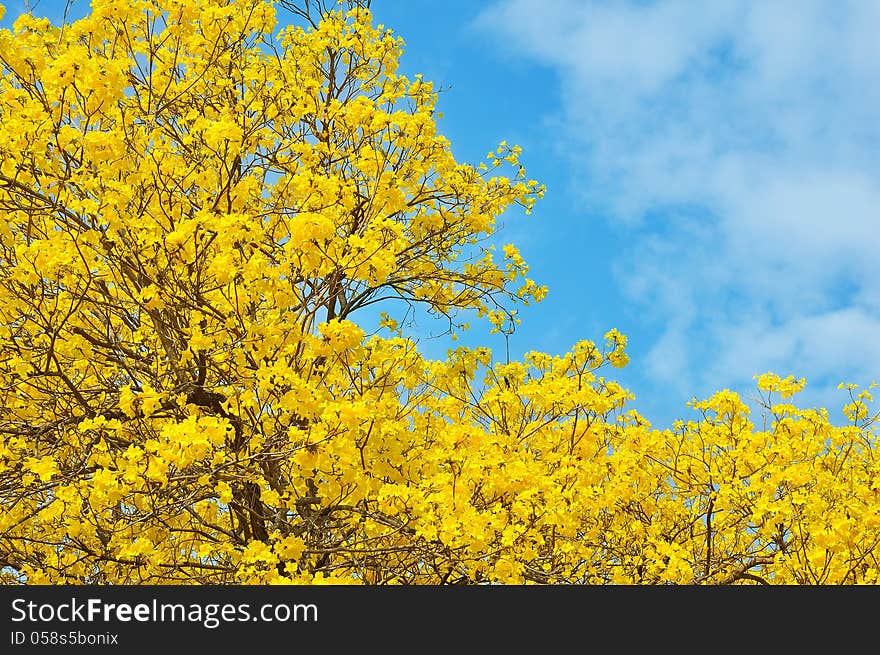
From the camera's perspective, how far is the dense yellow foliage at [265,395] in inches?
197

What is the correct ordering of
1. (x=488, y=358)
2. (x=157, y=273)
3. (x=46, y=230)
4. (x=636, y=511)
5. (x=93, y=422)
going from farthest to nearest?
(x=636, y=511), (x=488, y=358), (x=46, y=230), (x=157, y=273), (x=93, y=422)

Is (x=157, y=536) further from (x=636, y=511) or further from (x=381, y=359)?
(x=636, y=511)

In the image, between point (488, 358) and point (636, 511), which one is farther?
point (636, 511)

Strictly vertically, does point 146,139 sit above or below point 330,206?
above

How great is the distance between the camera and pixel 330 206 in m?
5.57

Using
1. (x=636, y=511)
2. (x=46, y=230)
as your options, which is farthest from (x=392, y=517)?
(x=46, y=230)

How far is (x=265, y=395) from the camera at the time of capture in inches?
210

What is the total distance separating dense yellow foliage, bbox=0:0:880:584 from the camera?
501 cm

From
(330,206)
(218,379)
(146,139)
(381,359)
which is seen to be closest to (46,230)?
(146,139)

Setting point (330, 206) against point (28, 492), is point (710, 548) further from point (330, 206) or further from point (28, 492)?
point (28, 492)

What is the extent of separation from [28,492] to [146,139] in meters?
2.48

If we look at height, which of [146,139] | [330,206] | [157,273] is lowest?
[157,273]

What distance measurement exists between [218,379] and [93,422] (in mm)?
1003

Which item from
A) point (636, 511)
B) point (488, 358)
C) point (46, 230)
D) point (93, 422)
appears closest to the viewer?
point (93, 422)
